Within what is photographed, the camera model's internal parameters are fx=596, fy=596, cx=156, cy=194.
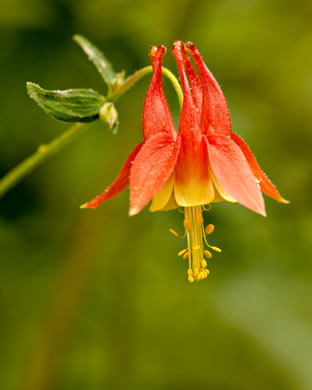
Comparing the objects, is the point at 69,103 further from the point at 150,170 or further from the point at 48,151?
the point at 150,170

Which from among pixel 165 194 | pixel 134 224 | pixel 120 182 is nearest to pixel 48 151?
pixel 120 182

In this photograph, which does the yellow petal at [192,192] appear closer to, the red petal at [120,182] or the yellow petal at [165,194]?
the yellow petal at [165,194]

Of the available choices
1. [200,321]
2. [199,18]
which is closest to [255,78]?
[199,18]

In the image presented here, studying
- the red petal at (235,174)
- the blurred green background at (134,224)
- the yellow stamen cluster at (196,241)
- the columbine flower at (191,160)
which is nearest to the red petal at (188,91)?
the columbine flower at (191,160)

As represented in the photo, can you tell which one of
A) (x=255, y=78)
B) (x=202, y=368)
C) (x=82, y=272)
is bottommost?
(x=202, y=368)

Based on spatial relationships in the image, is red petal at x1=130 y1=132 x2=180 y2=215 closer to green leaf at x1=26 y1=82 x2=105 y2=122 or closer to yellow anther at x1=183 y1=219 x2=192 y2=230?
yellow anther at x1=183 y1=219 x2=192 y2=230

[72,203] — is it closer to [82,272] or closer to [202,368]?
[82,272]
